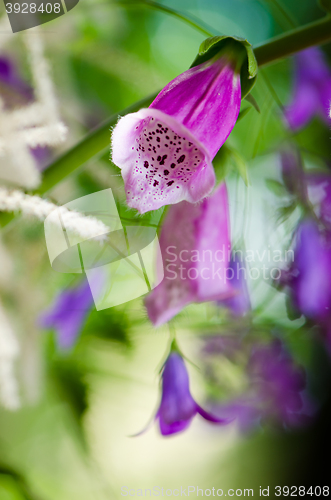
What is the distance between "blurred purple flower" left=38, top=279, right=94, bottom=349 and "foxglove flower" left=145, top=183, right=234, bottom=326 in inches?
3.7

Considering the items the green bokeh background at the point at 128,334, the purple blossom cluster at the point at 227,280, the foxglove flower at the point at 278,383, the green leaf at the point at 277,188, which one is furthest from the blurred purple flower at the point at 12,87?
the foxglove flower at the point at 278,383

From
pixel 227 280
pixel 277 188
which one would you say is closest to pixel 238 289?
pixel 227 280

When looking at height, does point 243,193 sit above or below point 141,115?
below

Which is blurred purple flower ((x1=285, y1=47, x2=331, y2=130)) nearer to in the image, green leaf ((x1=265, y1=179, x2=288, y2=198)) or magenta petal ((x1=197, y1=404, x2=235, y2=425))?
green leaf ((x1=265, y1=179, x2=288, y2=198))

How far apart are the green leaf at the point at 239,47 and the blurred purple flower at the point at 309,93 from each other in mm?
183

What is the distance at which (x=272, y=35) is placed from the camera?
0.41 m

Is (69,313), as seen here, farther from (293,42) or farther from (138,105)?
(293,42)

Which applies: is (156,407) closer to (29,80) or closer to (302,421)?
(302,421)

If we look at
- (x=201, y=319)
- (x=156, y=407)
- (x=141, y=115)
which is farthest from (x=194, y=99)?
(x=156, y=407)

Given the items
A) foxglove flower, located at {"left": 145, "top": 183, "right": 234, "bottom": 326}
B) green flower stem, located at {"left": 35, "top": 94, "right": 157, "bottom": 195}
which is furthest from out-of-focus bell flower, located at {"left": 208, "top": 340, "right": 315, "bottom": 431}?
green flower stem, located at {"left": 35, "top": 94, "right": 157, "bottom": 195}

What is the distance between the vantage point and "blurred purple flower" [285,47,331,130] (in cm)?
44

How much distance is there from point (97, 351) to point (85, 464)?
17 centimetres

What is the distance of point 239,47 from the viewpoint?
284mm

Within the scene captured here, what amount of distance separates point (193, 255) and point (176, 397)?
21 cm
